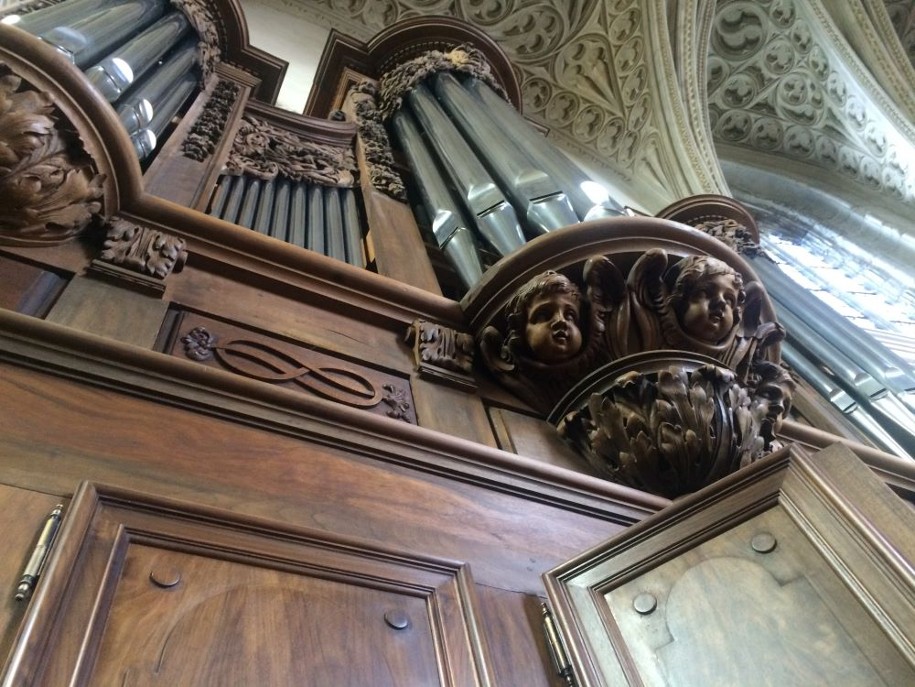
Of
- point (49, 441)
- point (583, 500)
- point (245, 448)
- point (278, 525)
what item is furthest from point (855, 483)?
point (49, 441)

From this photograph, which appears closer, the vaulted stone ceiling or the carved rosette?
the carved rosette

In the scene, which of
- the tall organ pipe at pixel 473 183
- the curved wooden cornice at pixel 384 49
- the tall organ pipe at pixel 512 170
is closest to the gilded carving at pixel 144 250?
the tall organ pipe at pixel 473 183

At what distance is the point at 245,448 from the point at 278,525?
0.59ft

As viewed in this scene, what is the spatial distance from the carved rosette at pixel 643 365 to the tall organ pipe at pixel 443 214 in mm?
440

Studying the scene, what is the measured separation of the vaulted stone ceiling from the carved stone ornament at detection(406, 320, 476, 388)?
15.1ft

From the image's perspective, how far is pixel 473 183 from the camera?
273 centimetres

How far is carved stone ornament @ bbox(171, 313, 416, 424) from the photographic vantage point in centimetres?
151

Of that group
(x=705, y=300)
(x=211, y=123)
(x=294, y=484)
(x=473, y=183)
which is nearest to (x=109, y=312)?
(x=294, y=484)

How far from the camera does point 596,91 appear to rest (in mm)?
6867

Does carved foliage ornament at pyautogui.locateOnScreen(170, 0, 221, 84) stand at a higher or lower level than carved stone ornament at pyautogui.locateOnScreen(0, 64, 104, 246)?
higher

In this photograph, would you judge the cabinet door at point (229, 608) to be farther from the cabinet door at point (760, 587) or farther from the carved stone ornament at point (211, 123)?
the carved stone ornament at point (211, 123)

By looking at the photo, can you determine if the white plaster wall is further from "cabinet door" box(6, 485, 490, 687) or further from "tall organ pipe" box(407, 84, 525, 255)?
"cabinet door" box(6, 485, 490, 687)

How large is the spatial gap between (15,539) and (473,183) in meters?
2.11

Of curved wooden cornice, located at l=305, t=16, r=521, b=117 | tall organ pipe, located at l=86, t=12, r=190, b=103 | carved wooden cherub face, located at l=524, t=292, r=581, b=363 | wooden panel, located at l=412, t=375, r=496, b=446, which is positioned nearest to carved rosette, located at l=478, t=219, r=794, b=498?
carved wooden cherub face, located at l=524, t=292, r=581, b=363
